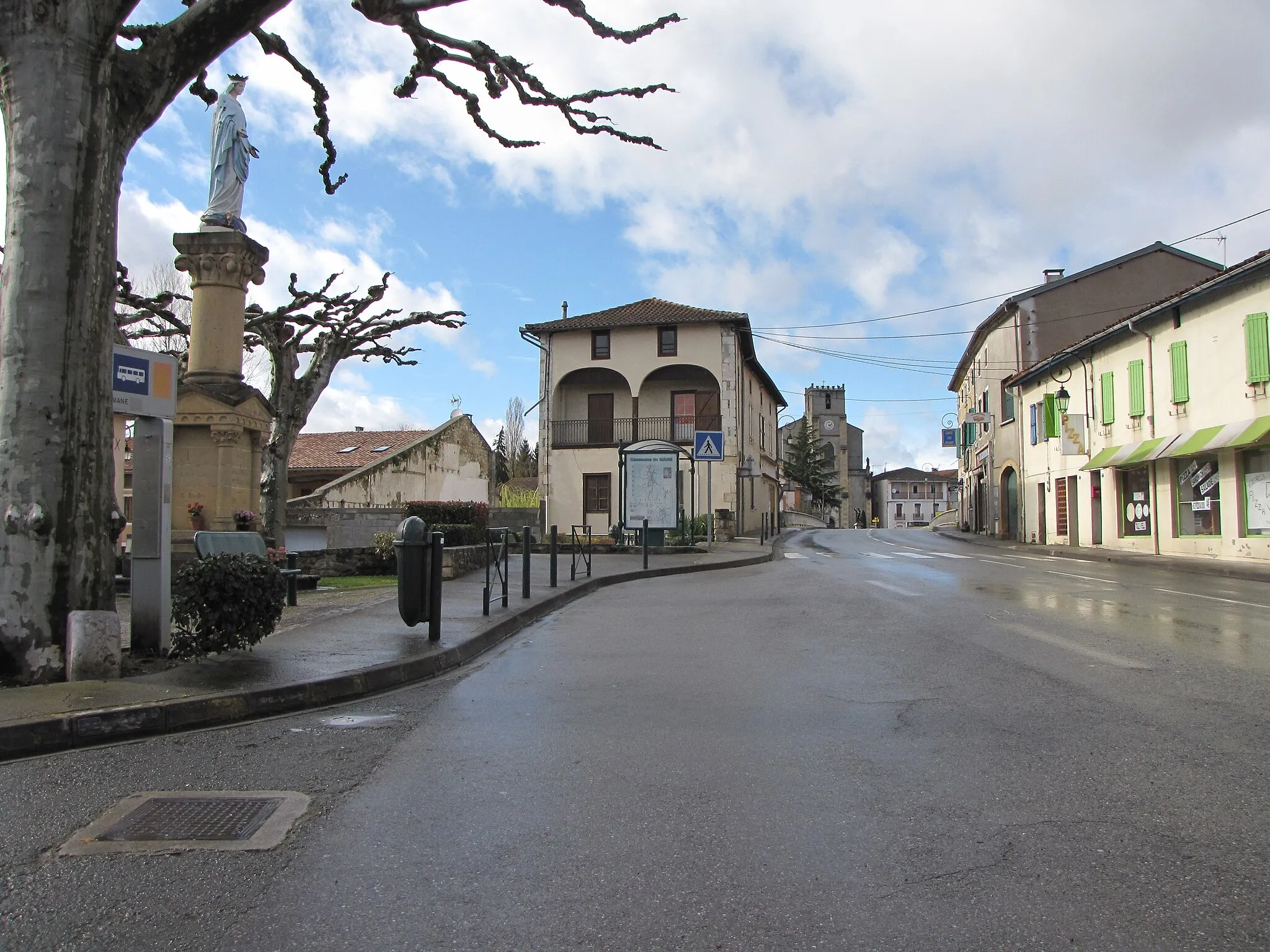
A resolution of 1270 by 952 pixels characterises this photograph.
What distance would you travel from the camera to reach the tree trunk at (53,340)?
573 centimetres

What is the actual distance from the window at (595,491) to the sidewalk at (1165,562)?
14573 millimetres

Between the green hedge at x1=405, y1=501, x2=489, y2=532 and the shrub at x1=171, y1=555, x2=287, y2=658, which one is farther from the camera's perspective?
the green hedge at x1=405, y1=501, x2=489, y2=532

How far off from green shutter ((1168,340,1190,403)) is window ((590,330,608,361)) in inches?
804

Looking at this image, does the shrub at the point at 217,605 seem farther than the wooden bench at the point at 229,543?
No

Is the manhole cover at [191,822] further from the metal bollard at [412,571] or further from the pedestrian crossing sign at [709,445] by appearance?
the pedestrian crossing sign at [709,445]

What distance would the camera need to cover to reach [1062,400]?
28344 millimetres

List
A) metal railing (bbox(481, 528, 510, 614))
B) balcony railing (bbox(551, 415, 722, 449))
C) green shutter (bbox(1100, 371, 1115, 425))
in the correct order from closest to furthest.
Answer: metal railing (bbox(481, 528, 510, 614)) < green shutter (bbox(1100, 371, 1115, 425)) < balcony railing (bbox(551, 415, 722, 449))

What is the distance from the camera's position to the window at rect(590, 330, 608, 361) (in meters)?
36.8

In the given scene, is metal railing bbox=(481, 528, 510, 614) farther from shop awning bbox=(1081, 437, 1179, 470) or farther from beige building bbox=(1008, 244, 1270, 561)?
shop awning bbox=(1081, 437, 1179, 470)

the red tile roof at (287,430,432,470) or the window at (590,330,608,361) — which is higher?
the window at (590,330,608,361)

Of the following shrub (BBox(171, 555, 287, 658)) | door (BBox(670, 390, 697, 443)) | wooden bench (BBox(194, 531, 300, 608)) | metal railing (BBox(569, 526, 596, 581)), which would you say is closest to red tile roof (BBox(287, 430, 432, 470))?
door (BBox(670, 390, 697, 443))

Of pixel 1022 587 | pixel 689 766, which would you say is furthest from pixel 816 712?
pixel 1022 587

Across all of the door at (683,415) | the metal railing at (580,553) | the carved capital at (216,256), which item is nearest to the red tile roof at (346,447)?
the door at (683,415)

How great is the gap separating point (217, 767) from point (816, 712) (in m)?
3.28
